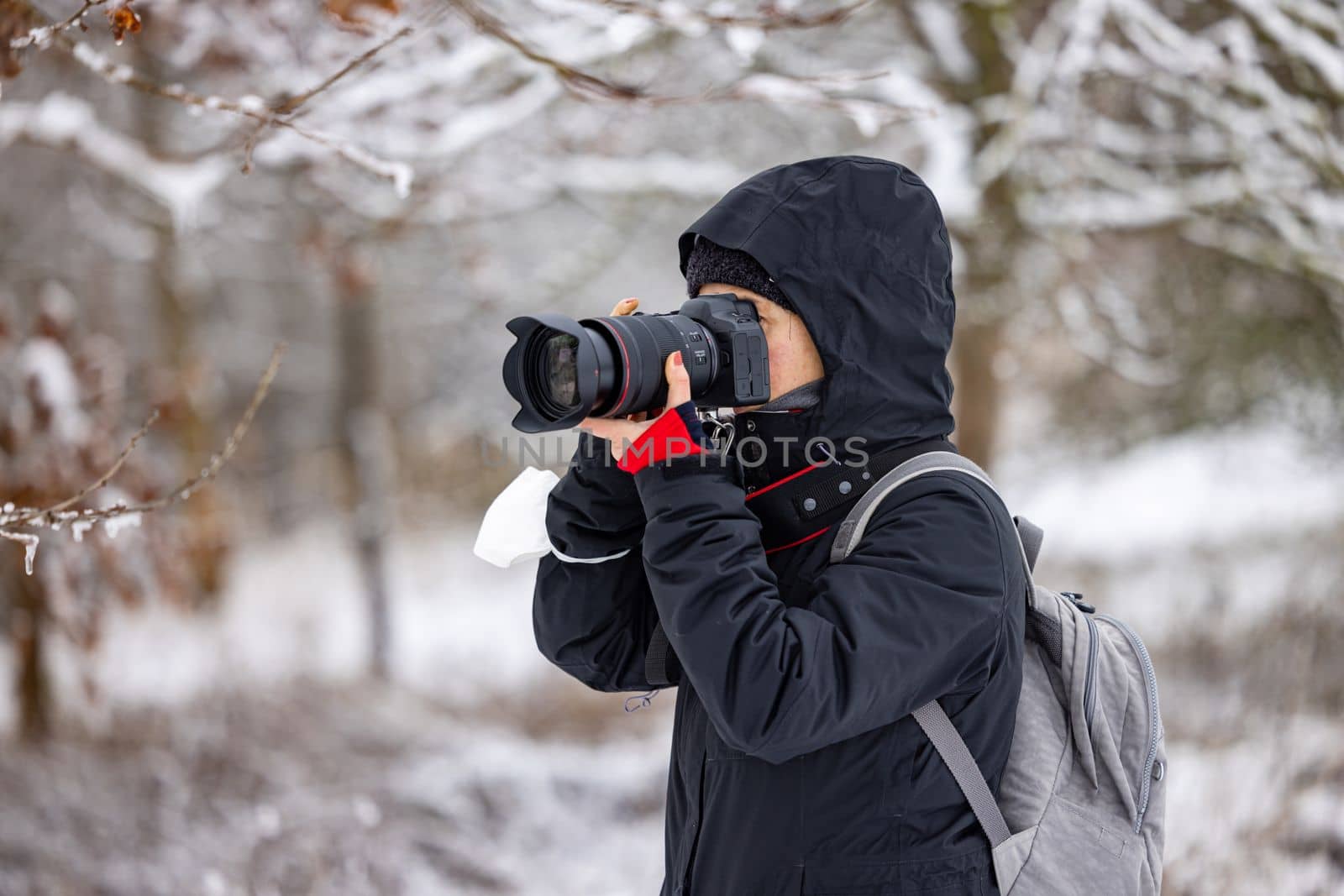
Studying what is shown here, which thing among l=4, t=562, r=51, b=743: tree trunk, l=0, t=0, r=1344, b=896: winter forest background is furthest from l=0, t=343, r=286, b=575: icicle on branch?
l=4, t=562, r=51, b=743: tree trunk

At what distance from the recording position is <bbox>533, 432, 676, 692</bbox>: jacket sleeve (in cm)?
138

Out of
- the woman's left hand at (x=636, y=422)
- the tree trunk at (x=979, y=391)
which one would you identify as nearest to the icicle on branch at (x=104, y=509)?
Result: the woman's left hand at (x=636, y=422)

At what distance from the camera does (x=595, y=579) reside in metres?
1.43

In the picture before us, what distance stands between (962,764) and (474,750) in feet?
12.8

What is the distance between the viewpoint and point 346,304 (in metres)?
6.22

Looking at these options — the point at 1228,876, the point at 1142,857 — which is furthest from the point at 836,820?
the point at 1228,876

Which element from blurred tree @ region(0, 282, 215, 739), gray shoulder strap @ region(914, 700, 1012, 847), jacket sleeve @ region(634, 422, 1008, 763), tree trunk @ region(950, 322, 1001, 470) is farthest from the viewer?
tree trunk @ region(950, 322, 1001, 470)

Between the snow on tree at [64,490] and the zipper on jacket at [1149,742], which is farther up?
the zipper on jacket at [1149,742]

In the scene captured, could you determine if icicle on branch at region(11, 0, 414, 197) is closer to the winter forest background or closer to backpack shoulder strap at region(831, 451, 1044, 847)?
the winter forest background

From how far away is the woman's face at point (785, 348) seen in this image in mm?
1352

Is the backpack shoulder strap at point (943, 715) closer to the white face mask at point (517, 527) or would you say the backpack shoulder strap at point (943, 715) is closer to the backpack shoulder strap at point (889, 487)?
the backpack shoulder strap at point (889, 487)

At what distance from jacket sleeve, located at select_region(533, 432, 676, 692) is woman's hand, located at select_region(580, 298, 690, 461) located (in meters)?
0.10

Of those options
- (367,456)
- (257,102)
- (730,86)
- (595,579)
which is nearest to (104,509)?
(595,579)

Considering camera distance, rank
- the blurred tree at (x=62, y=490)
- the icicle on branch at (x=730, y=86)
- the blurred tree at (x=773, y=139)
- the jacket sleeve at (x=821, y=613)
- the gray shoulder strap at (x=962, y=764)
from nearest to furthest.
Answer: the jacket sleeve at (x=821, y=613) < the gray shoulder strap at (x=962, y=764) < the icicle on branch at (x=730, y=86) < the blurred tree at (x=773, y=139) < the blurred tree at (x=62, y=490)
